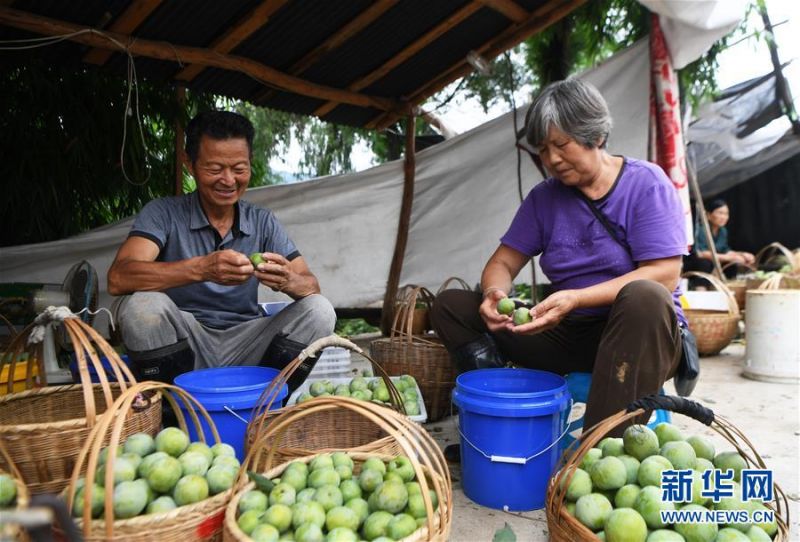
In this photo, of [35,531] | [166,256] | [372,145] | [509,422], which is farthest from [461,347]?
[372,145]

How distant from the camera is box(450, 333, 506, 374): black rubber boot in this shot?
2557mm

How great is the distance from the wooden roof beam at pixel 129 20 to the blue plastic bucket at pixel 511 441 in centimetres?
295

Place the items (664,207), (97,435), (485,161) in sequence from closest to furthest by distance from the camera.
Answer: (97,435) → (664,207) → (485,161)

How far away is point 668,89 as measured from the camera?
14.3 ft

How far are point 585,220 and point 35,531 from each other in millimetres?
2212

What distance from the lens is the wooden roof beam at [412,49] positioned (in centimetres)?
416

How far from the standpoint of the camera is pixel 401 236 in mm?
5645

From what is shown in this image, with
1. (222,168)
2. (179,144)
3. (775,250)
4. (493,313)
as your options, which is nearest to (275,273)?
(222,168)

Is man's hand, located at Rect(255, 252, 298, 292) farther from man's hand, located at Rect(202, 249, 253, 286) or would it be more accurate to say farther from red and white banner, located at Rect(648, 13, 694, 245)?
red and white banner, located at Rect(648, 13, 694, 245)

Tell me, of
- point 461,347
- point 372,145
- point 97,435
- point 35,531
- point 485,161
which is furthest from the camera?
point 372,145

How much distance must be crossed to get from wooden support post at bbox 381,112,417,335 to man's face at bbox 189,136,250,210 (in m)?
2.93

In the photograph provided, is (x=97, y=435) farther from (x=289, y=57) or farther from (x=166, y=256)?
(x=289, y=57)

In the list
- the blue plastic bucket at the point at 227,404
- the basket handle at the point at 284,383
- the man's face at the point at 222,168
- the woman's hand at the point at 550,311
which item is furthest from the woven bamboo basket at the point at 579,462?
the man's face at the point at 222,168

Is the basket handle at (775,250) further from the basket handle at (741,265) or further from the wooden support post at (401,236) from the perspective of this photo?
the wooden support post at (401,236)
